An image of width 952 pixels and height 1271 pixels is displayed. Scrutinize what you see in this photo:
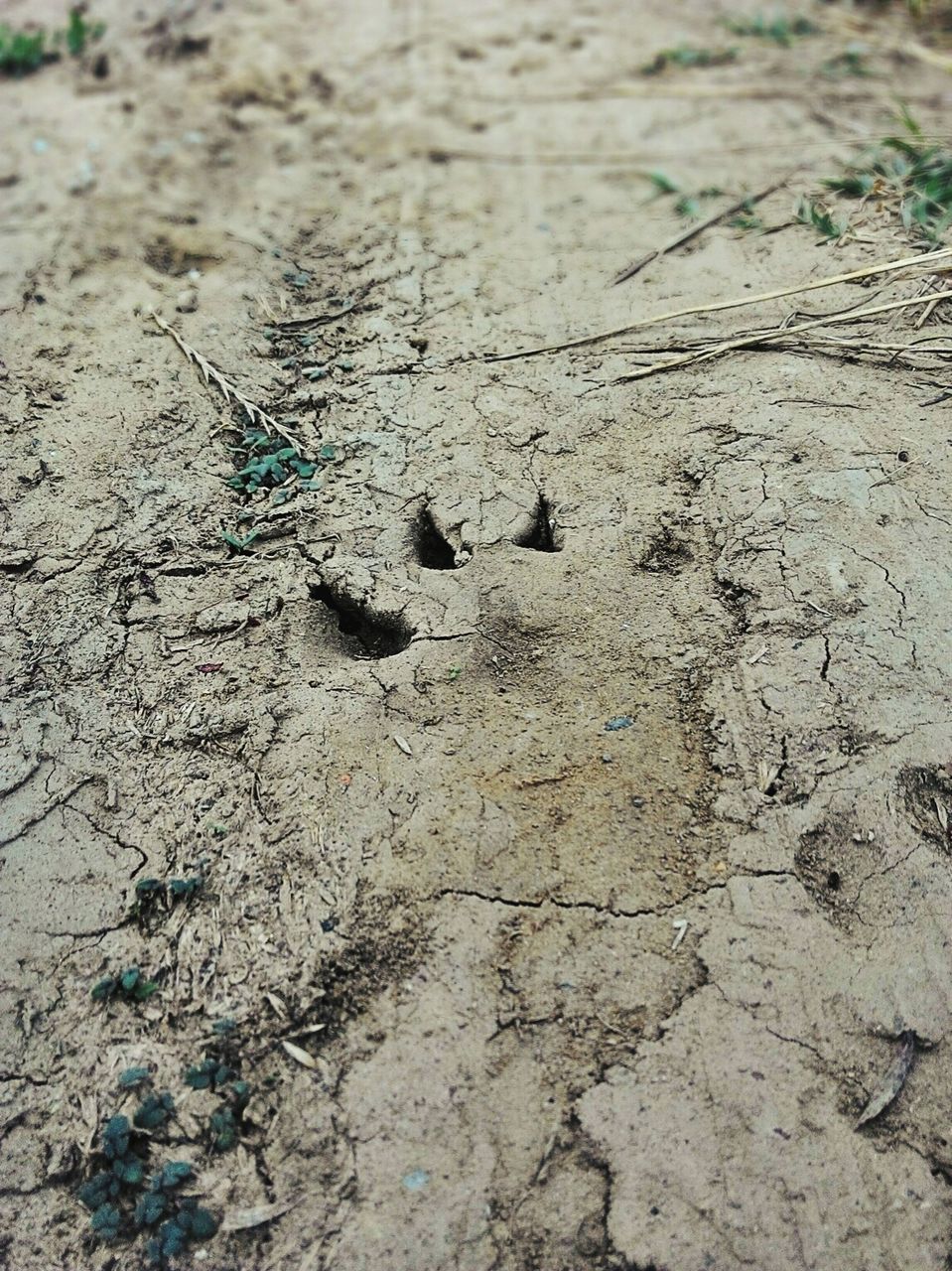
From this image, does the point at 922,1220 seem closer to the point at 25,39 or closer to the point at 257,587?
the point at 257,587

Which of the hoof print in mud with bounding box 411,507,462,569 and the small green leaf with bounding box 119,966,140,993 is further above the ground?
the hoof print in mud with bounding box 411,507,462,569

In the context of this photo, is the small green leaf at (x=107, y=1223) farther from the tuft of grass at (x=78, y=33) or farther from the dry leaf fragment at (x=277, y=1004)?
the tuft of grass at (x=78, y=33)

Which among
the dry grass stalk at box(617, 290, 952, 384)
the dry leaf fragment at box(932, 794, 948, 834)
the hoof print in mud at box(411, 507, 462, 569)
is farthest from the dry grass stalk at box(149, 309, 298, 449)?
the dry leaf fragment at box(932, 794, 948, 834)

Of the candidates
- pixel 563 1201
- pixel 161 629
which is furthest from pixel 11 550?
pixel 563 1201

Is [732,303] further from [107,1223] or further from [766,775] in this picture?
[107,1223]

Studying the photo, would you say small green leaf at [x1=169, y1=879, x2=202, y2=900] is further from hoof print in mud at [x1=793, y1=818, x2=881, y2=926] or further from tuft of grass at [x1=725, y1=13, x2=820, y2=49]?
tuft of grass at [x1=725, y1=13, x2=820, y2=49]

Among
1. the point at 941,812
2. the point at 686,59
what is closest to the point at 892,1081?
the point at 941,812
